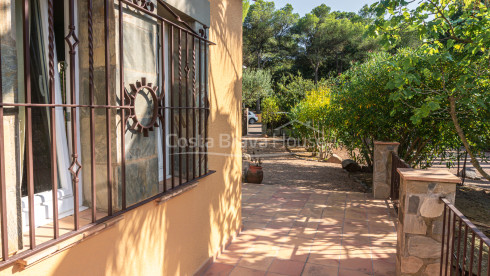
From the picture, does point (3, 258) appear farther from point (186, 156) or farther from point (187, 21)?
point (187, 21)

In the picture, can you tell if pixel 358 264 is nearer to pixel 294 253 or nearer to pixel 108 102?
pixel 294 253

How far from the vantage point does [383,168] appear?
6133mm

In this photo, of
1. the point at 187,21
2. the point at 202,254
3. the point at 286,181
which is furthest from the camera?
the point at 286,181

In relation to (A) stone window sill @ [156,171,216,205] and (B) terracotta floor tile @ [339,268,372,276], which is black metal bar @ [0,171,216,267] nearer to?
(A) stone window sill @ [156,171,216,205]

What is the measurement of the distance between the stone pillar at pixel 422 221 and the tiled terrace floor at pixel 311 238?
1.39 ft

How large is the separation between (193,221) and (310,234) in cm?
205

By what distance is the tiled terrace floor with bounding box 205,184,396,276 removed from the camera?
329cm

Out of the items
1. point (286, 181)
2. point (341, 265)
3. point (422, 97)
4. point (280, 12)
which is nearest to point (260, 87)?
point (280, 12)

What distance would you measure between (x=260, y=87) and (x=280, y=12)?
36.7ft

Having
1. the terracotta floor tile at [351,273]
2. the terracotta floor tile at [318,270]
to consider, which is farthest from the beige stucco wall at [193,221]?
the terracotta floor tile at [351,273]

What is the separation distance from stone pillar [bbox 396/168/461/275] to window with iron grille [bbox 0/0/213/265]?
7.28 ft

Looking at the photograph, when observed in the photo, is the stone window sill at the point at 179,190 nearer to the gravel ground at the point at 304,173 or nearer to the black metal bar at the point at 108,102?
the black metal bar at the point at 108,102

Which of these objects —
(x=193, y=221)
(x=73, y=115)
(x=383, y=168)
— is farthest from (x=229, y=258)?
(x=383, y=168)

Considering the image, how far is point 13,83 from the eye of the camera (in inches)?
49.4
